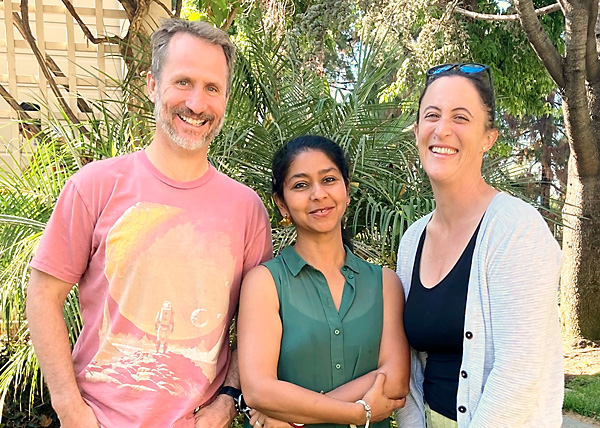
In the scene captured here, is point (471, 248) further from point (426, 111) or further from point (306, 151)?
point (306, 151)

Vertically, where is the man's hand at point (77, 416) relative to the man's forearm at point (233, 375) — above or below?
below

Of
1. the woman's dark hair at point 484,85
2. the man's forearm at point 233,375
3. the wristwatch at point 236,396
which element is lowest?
the wristwatch at point 236,396

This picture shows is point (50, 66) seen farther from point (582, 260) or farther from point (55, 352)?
point (582, 260)

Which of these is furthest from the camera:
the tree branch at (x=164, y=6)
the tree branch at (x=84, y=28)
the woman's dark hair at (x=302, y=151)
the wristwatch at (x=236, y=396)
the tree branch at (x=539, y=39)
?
the tree branch at (x=539, y=39)

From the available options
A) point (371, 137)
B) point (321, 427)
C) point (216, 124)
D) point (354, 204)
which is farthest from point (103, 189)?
→ point (371, 137)

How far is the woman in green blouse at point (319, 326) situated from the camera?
2.01 m

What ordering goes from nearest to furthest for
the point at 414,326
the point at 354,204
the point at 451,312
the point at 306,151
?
the point at 451,312 → the point at 414,326 → the point at 306,151 → the point at 354,204

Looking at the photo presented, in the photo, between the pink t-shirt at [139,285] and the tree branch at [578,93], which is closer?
the pink t-shirt at [139,285]

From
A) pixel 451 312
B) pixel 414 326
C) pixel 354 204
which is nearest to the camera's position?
pixel 451 312

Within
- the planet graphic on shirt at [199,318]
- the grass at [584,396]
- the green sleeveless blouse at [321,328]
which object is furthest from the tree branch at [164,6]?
the grass at [584,396]

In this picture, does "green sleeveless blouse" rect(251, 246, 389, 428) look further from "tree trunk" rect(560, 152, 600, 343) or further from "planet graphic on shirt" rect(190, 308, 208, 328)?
"tree trunk" rect(560, 152, 600, 343)

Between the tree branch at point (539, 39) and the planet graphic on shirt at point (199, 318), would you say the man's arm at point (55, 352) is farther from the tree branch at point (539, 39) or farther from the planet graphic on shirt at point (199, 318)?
the tree branch at point (539, 39)

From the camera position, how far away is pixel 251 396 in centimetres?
201

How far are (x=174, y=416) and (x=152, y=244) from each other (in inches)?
22.8
